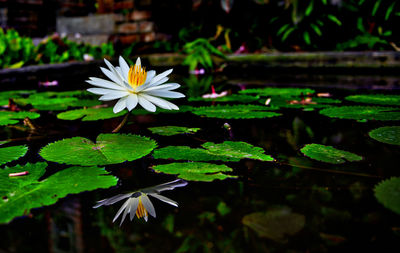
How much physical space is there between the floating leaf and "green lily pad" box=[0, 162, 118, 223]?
26 centimetres

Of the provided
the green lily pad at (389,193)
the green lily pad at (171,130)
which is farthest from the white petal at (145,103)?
the green lily pad at (389,193)

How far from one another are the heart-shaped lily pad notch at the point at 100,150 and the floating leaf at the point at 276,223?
0.34 meters

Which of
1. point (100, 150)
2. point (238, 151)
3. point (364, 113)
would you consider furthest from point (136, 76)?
point (364, 113)

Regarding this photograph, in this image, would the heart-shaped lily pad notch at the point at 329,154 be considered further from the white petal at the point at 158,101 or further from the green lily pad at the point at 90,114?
the green lily pad at the point at 90,114

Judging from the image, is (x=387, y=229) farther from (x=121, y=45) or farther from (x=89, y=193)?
(x=121, y=45)

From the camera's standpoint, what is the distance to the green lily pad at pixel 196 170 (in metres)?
0.68

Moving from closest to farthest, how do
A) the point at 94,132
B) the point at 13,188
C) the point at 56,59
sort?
the point at 13,188
the point at 94,132
the point at 56,59

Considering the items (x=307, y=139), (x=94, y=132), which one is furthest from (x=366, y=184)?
(x=94, y=132)

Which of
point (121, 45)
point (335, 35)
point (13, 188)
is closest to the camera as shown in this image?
point (13, 188)

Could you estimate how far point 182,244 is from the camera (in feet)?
1.53

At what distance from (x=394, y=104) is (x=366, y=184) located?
0.95m

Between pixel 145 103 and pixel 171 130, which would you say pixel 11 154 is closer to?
pixel 145 103

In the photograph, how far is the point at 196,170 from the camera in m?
0.72

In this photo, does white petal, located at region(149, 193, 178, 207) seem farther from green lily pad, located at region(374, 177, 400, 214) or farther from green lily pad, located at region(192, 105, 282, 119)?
green lily pad, located at region(192, 105, 282, 119)
